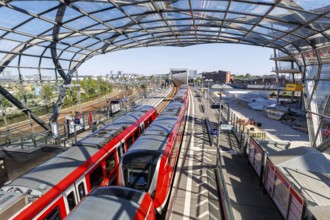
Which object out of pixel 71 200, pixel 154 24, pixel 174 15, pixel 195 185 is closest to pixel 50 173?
pixel 71 200

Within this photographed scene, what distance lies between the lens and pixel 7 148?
1393 cm

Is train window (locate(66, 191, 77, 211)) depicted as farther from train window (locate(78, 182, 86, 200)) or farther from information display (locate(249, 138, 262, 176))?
information display (locate(249, 138, 262, 176))

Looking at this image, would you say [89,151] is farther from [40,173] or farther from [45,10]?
[45,10]

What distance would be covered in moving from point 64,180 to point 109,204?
2090 millimetres

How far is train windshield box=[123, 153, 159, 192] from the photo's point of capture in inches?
296

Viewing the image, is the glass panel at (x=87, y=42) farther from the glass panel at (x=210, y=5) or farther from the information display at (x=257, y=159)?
the information display at (x=257, y=159)

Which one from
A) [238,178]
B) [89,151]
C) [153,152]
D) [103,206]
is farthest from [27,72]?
[238,178]

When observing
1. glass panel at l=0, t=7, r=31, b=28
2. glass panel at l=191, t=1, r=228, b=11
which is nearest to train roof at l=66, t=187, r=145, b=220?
glass panel at l=0, t=7, r=31, b=28

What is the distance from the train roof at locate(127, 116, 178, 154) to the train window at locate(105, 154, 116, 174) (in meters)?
1.46

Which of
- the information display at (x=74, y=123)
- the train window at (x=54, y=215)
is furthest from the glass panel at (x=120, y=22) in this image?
the train window at (x=54, y=215)

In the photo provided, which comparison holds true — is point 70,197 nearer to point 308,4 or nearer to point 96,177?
point 96,177

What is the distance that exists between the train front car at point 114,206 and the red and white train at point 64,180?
107 centimetres

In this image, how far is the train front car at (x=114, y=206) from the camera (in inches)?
201

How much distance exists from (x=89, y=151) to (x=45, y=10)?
8.02 m
